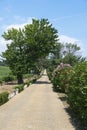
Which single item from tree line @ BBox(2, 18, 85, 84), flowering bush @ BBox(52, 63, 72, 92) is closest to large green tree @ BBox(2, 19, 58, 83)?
tree line @ BBox(2, 18, 85, 84)

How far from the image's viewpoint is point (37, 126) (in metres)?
16.1

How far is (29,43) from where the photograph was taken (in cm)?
6600

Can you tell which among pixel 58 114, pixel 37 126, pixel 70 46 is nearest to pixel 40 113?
pixel 58 114

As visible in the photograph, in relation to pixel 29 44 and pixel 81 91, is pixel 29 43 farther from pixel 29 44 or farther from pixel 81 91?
pixel 81 91

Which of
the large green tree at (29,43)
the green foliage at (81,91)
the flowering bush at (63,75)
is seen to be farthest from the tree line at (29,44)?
the green foliage at (81,91)

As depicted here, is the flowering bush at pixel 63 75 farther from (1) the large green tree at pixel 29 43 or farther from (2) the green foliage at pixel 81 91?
(1) the large green tree at pixel 29 43

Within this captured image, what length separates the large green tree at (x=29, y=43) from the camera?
66.2 m

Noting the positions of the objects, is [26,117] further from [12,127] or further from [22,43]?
[22,43]

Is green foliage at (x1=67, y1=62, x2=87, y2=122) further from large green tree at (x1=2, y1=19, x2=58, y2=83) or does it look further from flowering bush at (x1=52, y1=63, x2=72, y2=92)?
large green tree at (x1=2, y1=19, x2=58, y2=83)

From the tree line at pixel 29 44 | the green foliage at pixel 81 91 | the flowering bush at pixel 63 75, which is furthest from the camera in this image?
the tree line at pixel 29 44

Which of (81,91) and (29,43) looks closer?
(81,91)

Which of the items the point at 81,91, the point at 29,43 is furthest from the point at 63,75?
the point at 29,43

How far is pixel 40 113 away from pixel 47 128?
205 inches

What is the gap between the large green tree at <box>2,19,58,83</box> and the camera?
66.2 meters
